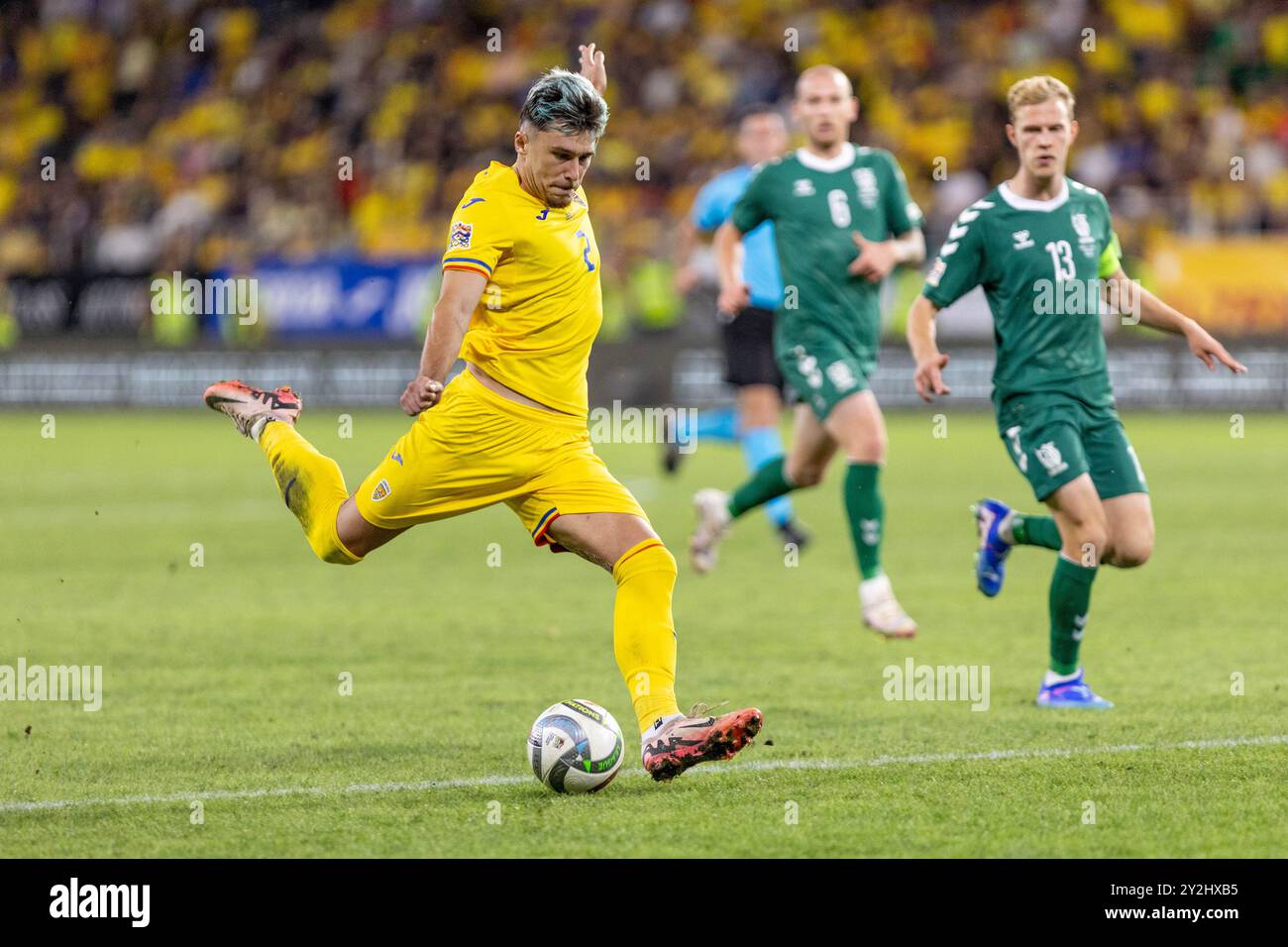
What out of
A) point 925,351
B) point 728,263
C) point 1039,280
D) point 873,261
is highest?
point 728,263

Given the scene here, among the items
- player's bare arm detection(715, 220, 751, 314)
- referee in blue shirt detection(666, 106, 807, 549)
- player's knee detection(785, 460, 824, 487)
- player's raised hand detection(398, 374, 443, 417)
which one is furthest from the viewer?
referee in blue shirt detection(666, 106, 807, 549)

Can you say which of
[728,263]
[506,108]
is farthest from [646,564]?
[506,108]

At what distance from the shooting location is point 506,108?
94.8ft

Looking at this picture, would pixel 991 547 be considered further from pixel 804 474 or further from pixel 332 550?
pixel 332 550

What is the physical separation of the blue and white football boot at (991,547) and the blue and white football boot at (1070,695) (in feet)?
3.59

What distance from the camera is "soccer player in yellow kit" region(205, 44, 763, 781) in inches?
222

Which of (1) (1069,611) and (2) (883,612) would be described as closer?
(1) (1069,611)

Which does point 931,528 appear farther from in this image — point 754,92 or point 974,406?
point 754,92

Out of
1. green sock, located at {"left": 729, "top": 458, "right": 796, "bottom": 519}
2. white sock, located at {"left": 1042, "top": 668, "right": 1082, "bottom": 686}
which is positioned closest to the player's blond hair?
white sock, located at {"left": 1042, "top": 668, "right": 1082, "bottom": 686}

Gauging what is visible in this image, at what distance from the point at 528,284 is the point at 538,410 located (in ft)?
1.32

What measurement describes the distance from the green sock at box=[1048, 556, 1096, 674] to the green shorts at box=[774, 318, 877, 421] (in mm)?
2280

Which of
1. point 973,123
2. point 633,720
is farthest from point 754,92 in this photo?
point 633,720

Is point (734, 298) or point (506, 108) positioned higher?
point (506, 108)

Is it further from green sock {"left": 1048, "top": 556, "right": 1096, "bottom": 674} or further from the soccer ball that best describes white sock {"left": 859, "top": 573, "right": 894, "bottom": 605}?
the soccer ball
